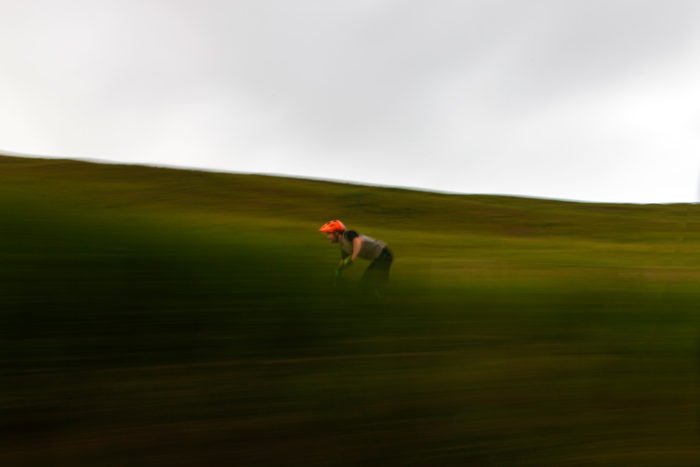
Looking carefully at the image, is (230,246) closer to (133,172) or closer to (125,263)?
(125,263)

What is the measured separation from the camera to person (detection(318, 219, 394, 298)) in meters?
7.63

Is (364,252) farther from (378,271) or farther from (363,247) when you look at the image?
(378,271)

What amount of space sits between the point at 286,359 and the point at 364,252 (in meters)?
3.08

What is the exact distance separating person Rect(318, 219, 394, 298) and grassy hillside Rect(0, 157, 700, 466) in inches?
6.4

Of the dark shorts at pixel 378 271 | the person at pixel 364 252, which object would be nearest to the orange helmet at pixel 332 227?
the person at pixel 364 252

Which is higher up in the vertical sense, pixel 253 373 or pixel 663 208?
pixel 663 208

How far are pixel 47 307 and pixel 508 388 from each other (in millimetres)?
3222

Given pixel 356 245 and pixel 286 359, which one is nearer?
pixel 286 359

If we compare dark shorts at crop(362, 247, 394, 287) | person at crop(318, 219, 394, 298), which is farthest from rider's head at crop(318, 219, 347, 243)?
dark shorts at crop(362, 247, 394, 287)

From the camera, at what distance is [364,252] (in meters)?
8.37

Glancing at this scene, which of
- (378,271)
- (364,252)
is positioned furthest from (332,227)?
(378,271)

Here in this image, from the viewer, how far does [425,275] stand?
9312 mm

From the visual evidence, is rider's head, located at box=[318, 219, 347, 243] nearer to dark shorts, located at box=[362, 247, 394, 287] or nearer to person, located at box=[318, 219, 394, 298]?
person, located at box=[318, 219, 394, 298]

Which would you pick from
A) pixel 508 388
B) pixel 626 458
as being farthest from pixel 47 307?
pixel 626 458
